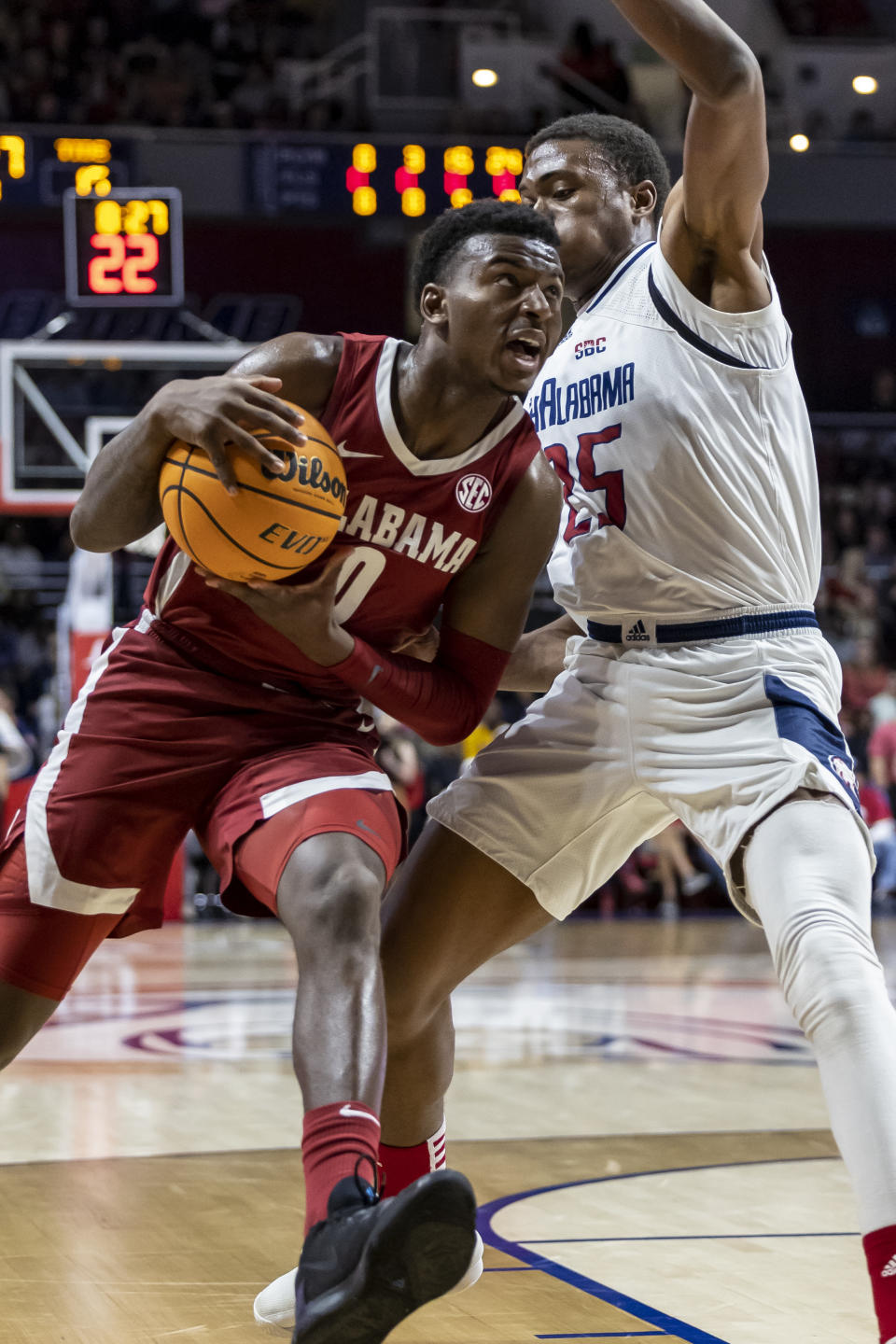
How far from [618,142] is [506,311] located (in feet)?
2.72

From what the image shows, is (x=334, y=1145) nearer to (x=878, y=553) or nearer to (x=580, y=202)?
(x=580, y=202)

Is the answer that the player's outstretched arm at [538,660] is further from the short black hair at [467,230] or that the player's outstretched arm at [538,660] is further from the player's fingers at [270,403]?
the player's fingers at [270,403]

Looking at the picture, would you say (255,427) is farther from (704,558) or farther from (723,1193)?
(723,1193)

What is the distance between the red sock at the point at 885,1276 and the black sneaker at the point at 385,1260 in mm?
664

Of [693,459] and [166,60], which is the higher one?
[166,60]

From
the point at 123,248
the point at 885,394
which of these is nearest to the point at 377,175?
the point at 123,248

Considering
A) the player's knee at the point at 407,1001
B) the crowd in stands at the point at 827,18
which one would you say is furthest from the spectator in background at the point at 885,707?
the player's knee at the point at 407,1001

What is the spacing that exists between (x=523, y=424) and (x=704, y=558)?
47 centimetres

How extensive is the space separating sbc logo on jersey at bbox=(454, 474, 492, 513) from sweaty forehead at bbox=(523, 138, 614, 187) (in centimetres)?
83

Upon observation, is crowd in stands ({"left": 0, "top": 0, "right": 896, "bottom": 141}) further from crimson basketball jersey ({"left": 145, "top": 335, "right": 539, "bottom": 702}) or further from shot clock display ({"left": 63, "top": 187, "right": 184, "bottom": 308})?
crimson basketball jersey ({"left": 145, "top": 335, "right": 539, "bottom": 702})

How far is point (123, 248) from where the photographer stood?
1136 cm

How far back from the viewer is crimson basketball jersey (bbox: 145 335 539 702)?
130 inches

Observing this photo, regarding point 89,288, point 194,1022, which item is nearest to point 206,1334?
point 194,1022

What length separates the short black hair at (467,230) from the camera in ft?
10.8
